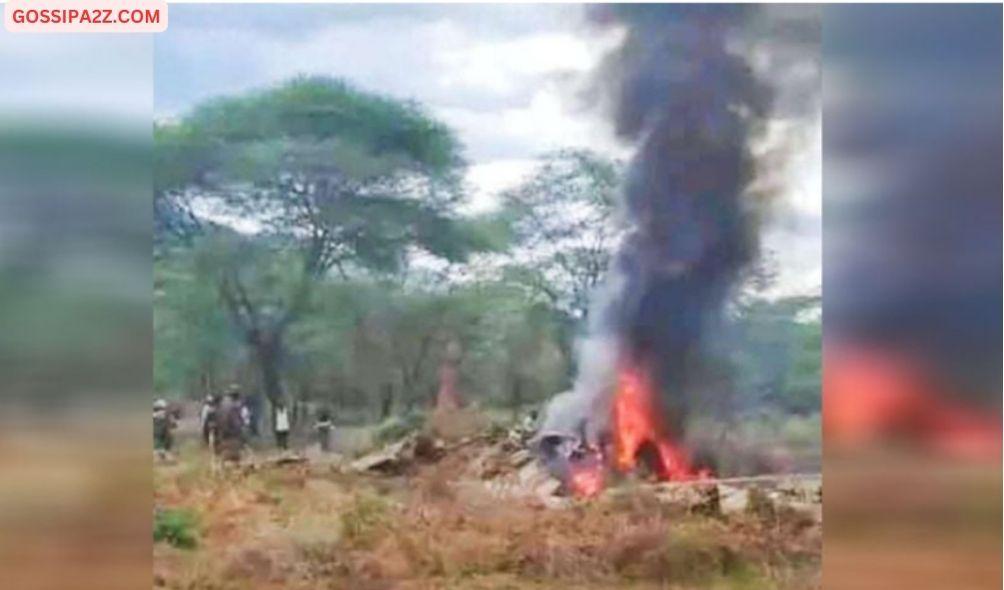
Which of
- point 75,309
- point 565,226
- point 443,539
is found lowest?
point 443,539

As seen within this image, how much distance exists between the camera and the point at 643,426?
126 inches

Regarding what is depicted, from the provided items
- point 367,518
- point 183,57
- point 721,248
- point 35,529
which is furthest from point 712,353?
point 35,529

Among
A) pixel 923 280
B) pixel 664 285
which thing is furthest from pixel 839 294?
pixel 664 285

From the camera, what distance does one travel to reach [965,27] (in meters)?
3.12

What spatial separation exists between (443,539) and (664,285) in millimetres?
832

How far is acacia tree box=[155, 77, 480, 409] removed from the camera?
125 inches

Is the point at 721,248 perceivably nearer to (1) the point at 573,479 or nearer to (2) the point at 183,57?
(1) the point at 573,479

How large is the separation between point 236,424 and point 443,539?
58cm

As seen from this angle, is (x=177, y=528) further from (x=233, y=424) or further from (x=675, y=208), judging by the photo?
(x=675, y=208)

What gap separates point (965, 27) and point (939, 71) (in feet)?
0.40

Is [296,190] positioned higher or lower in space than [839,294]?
higher

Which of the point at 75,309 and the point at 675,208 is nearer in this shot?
the point at 75,309

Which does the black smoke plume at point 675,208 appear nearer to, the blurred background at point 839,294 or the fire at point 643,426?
the fire at point 643,426

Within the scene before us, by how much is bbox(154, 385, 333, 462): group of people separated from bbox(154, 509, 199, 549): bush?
168 mm
